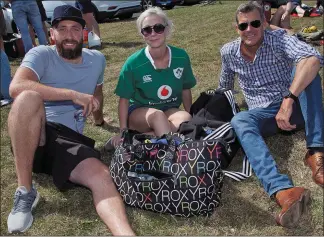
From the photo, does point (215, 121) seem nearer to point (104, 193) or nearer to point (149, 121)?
point (149, 121)

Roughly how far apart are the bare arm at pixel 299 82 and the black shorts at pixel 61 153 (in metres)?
1.49

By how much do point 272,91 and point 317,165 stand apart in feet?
2.68

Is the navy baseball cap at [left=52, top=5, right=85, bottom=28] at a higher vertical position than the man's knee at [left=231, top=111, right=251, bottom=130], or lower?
higher

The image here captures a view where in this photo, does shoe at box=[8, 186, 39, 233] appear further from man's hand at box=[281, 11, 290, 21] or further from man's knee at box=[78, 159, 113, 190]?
man's hand at box=[281, 11, 290, 21]

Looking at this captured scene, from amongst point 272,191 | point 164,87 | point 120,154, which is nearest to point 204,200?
point 272,191

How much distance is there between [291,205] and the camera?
2590 millimetres

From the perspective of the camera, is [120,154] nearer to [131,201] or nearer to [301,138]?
[131,201]

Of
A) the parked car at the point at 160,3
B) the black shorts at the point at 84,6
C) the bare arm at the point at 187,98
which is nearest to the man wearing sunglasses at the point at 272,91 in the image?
the bare arm at the point at 187,98

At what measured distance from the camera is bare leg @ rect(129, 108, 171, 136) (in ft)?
11.5

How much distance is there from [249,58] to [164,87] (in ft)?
2.64

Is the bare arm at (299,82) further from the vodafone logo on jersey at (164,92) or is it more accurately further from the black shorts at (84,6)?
the black shorts at (84,6)

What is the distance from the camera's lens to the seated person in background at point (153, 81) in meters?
3.63

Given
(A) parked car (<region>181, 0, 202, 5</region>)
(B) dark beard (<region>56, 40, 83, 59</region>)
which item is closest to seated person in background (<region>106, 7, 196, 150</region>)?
(B) dark beard (<region>56, 40, 83, 59</region>)

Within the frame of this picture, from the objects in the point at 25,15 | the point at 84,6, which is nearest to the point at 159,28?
the point at 25,15
